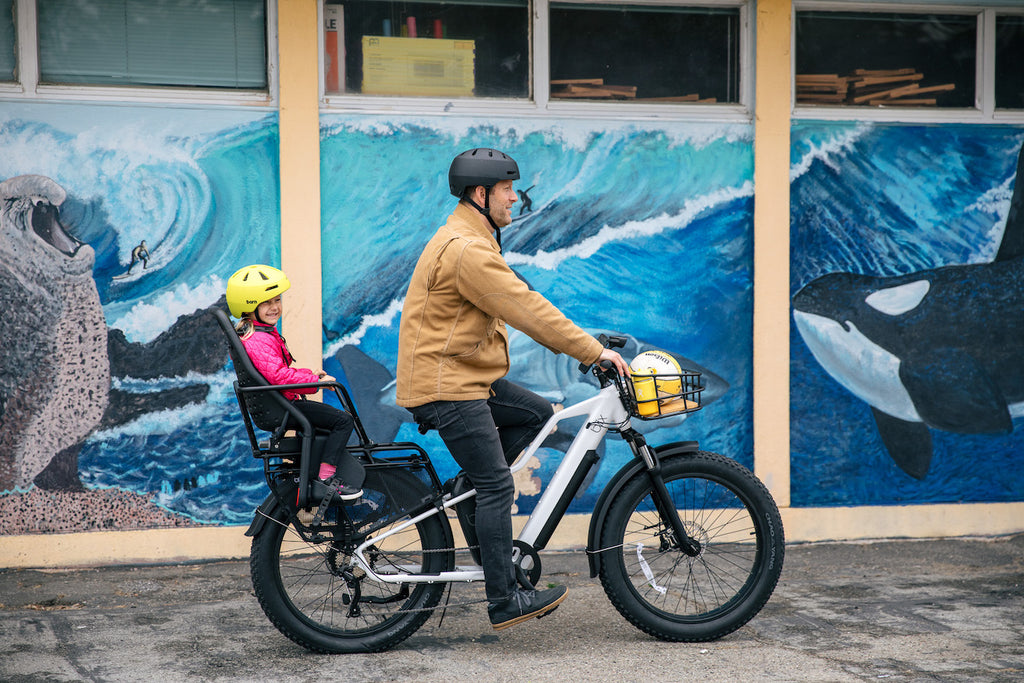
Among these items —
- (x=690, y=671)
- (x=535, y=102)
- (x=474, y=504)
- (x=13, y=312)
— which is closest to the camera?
(x=690, y=671)

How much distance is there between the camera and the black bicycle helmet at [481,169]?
161 inches

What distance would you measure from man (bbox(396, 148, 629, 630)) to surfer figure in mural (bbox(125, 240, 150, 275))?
7.23ft

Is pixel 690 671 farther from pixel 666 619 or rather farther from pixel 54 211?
pixel 54 211

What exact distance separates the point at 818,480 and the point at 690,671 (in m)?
2.56

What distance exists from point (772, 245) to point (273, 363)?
3250 millimetres

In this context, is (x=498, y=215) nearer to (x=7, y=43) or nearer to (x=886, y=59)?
(x=7, y=43)

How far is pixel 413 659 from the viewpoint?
13.6 ft

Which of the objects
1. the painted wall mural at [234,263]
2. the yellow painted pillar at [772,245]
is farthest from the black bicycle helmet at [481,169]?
the yellow painted pillar at [772,245]

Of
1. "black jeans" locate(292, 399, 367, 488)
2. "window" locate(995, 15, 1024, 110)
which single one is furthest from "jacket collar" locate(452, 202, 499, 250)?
"window" locate(995, 15, 1024, 110)

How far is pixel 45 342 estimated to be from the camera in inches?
218

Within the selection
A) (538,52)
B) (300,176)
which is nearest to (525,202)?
(538,52)

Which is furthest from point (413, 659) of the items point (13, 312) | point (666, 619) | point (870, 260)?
point (870, 260)

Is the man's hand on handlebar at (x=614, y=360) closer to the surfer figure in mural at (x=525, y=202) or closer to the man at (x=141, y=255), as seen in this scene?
the surfer figure in mural at (x=525, y=202)

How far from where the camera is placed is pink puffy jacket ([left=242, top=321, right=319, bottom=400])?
13.5 feet
